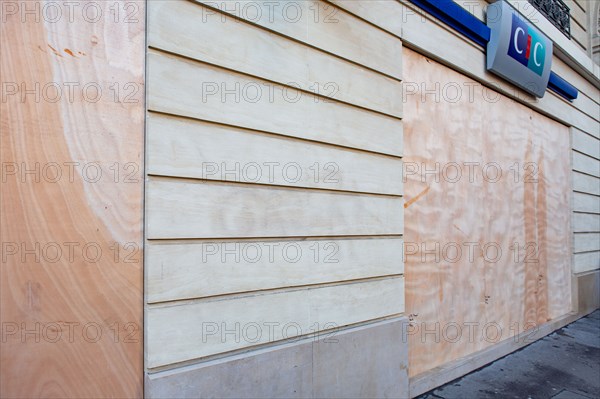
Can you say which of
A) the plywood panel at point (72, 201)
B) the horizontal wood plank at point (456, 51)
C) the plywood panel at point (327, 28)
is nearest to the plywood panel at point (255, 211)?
the plywood panel at point (72, 201)

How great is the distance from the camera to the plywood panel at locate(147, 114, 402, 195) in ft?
7.57

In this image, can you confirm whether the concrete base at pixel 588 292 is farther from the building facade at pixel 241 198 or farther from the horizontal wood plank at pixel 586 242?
the building facade at pixel 241 198

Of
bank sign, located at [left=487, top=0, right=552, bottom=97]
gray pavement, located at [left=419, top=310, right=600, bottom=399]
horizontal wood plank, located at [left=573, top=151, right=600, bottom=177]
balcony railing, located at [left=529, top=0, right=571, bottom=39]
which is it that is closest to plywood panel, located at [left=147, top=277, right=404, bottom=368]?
gray pavement, located at [left=419, top=310, right=600, bottom=399]

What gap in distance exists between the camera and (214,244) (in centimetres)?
248

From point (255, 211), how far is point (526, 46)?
14.5 feet

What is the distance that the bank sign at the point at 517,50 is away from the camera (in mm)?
4598

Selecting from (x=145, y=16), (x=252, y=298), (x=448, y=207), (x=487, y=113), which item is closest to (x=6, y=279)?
(x=252, y=298)

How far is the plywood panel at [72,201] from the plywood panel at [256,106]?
0.16 meters

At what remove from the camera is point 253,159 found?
264 cm

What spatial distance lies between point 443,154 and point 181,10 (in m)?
2.93

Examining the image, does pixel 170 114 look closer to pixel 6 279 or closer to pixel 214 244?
pixel 214 244

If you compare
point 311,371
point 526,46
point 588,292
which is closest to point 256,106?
point 311,371

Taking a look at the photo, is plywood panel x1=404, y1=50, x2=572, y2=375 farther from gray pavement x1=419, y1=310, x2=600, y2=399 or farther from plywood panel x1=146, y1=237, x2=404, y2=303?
plywood panel x1=146, y1=237, x2=404, y2=303

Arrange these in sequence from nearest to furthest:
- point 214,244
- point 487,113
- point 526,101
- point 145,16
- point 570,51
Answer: point 145,16
point 214,244
point 487,113
point 526,101
point 570,51
